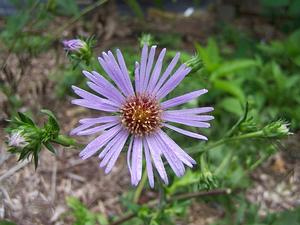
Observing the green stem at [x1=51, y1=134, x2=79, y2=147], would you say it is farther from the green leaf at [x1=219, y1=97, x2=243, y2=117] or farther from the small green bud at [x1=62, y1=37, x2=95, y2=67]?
the green leaf at [x1=219, y1=97, x2=243, y2=117]

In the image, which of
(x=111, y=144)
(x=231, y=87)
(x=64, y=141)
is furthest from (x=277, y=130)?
(x=231, y=87)

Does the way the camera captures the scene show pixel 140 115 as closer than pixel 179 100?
No

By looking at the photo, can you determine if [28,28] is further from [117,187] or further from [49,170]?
[117,187]

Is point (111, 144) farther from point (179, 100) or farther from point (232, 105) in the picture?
point (232, 105)

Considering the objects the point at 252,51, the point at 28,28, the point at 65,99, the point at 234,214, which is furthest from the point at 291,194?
the point at 28,28

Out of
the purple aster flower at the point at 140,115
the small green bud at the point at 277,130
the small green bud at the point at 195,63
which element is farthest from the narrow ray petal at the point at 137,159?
the small green bud at the point at 277,130

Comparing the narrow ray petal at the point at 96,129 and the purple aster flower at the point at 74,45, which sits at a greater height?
the purple aster flower at the point at 74,45

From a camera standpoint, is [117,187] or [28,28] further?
→ [28,28]

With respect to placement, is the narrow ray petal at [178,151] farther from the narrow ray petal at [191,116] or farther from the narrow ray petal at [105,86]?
the narrow ray petal at [105,86]
